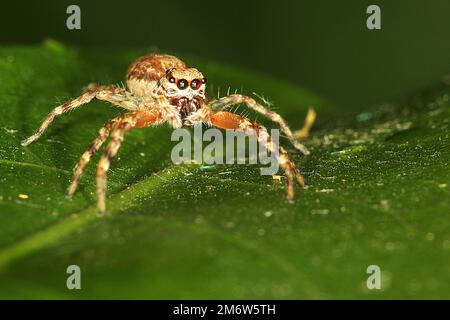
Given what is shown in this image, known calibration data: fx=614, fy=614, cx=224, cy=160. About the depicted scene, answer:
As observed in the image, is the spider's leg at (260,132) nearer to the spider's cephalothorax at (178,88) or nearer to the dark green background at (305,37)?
the spider's cephalothorax at (178,88)

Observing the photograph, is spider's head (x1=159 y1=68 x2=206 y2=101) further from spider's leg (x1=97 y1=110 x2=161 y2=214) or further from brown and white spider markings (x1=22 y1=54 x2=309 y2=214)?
spider's leg (x1=97 y1=110 x2=161 y2=214)

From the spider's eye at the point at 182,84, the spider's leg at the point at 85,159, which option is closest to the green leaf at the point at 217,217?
the spider's leg at the point at 85,159

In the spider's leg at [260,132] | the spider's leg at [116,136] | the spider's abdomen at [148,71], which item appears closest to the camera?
the spider's leg at [116,136]

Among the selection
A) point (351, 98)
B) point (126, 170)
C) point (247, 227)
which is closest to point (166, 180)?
point (126, 170)

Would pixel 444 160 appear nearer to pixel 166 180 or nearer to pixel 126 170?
pixel 166 180

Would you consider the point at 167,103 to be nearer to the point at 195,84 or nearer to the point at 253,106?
the point at 195,84

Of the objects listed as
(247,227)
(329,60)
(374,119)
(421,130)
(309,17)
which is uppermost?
(309,17)
